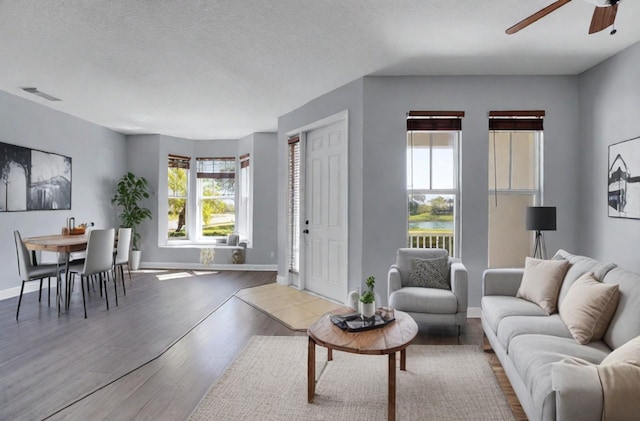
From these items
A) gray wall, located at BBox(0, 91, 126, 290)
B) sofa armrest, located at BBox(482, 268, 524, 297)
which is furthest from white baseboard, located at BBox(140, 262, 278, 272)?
sofa armrest, located at BBox(482, 268, 524, 297)

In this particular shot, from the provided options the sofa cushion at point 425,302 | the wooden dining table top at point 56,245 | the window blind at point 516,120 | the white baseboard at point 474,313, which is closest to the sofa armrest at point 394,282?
the sofa cushion at point 425,302

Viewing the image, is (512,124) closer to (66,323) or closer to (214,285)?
(214,285)

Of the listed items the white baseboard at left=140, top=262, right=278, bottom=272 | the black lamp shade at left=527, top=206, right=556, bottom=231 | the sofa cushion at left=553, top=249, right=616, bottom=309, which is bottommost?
the white baseboard at left=140, top=262, right=278, bottom=272

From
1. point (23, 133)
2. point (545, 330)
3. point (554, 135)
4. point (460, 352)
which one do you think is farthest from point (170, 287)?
point (554, 135)

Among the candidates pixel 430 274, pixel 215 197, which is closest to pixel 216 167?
pixel 215 197

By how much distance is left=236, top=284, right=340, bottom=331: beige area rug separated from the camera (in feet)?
13.0

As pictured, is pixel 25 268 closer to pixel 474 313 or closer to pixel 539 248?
pixel 474 313

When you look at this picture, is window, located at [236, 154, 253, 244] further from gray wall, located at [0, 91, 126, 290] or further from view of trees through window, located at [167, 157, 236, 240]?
gray wall, located at [0, 91, 126, 290]

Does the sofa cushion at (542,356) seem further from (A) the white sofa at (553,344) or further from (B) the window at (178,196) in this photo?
(B) the window at (178,196)

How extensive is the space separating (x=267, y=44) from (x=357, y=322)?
253cm

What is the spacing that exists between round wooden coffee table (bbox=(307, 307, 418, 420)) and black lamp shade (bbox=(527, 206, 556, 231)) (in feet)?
6.44

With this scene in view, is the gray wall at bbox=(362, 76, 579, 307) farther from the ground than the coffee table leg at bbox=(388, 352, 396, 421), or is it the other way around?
the gray wall at bbox=(362, 76, 579, 307)

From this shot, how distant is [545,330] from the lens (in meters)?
2.29

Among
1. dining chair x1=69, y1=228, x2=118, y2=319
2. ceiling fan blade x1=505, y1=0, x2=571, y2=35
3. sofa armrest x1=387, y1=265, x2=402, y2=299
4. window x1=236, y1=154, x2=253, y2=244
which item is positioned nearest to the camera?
ceiling fan blade x1=505, y1=0, x2=571, y2=35
